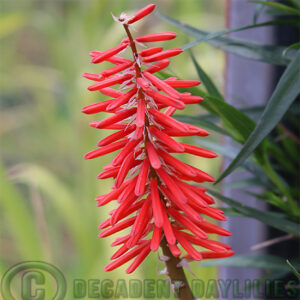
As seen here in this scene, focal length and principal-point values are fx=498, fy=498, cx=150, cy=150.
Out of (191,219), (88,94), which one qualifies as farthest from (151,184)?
(88,94)

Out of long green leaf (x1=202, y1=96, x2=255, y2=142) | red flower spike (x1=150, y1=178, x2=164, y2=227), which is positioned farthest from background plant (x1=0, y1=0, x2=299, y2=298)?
red flower spike (x1=150, y1=178, x2=164, y2=227)

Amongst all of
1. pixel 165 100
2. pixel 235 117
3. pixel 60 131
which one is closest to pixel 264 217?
pixel 235 117

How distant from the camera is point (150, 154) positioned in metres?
0.34

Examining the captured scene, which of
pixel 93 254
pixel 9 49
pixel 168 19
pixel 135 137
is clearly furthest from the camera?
pixel 9 49

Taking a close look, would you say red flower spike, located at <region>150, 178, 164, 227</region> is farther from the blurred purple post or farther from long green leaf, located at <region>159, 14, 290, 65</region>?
the blurred purple post

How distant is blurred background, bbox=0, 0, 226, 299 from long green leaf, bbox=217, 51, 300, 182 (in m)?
0.44

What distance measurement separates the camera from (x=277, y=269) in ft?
1.88

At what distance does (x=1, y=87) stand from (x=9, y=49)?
0.24 metres

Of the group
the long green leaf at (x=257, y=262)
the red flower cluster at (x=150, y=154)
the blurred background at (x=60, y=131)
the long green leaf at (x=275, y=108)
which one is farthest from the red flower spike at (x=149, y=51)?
the blurred background at (x=60, y=131)

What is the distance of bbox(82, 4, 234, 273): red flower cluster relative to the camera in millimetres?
331

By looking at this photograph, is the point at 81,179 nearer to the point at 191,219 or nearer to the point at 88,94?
the point at 88,94

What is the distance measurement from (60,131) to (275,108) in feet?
4.65

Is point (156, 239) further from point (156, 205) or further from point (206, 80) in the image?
point (206, 80)

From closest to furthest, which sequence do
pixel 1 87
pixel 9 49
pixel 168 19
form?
1. pixel 168 19
2. pixel 1 87
3. pixel 9 49
